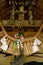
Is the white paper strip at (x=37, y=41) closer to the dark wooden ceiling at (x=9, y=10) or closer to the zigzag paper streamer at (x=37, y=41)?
the zigzag paper streamer at (x=37, y=41)

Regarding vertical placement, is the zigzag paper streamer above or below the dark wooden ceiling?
below

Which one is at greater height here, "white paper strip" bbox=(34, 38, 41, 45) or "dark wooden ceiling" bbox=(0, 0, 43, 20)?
"dark wooden ceiling" bbox=(0, 0, 43, 20)

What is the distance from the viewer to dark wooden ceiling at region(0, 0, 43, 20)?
2646 millimetres

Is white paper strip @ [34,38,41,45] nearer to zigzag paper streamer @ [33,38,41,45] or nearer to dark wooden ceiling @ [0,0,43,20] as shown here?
zigzag paper streamer @ [33,38,41,45]

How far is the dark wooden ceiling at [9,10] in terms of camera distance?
265 cm

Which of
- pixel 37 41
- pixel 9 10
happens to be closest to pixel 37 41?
pixel 37 41

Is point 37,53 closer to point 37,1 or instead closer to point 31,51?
point 31,51

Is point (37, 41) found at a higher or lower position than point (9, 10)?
lower

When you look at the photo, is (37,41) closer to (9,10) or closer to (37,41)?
(37,41)

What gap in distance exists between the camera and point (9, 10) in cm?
267

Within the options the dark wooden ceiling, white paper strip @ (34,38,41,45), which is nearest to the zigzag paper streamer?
white paper strip @ (34,38,41,45)

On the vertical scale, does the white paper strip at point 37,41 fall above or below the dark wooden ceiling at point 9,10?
below

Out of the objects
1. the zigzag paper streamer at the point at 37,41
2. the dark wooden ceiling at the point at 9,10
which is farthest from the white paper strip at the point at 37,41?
the dark wooden ceiling at the point at 9,10

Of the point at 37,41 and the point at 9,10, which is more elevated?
the point at 9,10
